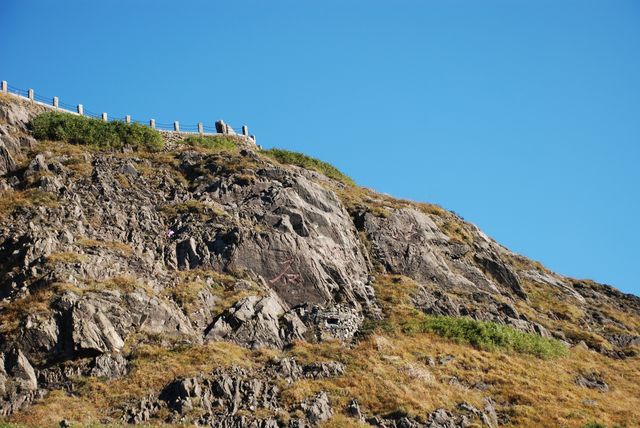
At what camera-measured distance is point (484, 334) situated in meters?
40.8

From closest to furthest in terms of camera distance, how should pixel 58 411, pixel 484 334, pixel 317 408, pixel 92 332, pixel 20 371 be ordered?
pixel 58 411
pixel 20 371
pixel 317 408
pixel 92 332
pixel 484 334

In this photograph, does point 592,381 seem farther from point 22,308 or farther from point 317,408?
point 22,308

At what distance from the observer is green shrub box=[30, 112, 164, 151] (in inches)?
2066

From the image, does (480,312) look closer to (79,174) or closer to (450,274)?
(450,274)

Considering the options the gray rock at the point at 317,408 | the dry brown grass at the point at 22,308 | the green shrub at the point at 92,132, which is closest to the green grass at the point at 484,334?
the gray rock at the point at 317,408

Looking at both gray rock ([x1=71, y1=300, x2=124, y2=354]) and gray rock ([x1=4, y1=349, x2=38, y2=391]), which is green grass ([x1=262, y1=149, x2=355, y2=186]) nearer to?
gray rock ([x1=71, y1=300, x2=124, y2=354])

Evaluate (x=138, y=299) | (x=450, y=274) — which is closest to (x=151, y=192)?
(x=138, y=299)

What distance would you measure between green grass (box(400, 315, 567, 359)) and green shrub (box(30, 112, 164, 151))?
2731 centimetres

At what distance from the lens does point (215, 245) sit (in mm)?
40875

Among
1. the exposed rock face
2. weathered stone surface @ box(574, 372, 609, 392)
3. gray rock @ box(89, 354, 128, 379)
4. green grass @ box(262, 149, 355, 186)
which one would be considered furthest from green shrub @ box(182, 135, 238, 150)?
weathered stone surface @ box(574, 372, 609, 392)

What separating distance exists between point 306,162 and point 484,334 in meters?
27.3

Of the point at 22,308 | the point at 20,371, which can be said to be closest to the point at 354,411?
the point at 20,371

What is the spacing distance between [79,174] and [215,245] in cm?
1150

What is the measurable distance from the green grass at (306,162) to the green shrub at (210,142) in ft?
12.0
